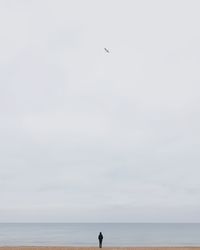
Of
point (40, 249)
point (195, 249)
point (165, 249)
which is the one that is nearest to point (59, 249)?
point (40, 249)

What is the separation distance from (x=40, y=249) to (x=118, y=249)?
8.81 metres

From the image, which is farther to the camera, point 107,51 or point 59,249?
point 59,249

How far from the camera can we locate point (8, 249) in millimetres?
42031

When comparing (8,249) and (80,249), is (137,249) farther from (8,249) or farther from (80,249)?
(8,249)

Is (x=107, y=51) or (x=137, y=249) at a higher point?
(x=107, y=51)

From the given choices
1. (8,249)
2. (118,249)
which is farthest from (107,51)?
(8,249)

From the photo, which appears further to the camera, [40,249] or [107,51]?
[40,249]

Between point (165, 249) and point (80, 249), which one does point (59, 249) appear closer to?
point (80, 249)

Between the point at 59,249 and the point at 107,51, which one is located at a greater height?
the point at 107,51

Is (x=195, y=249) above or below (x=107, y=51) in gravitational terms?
below

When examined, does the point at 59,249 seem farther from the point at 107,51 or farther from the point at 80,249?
the point at 107,51

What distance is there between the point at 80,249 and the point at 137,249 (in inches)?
250

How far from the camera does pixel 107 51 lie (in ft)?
88.4

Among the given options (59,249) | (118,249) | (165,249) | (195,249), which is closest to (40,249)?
(59,249)
